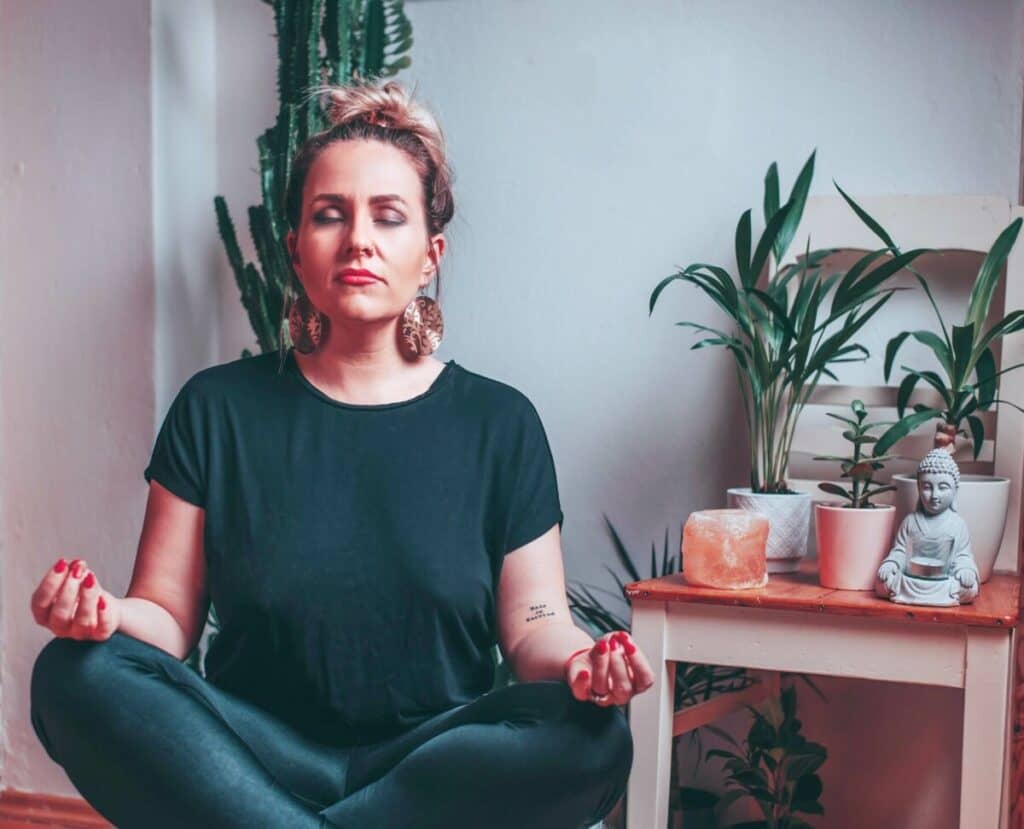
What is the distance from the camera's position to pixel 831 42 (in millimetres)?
1998

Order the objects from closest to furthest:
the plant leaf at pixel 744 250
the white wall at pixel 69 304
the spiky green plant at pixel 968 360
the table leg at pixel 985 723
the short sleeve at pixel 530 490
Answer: the table leg at pixel 985 723 → the short sleeve at pixel 530 490 → the spiky green plant at pixel 968 360 → the plant leaf at pixel 744 250 → the white wall at pixel 69 304

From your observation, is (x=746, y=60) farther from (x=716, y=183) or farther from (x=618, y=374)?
(x=618, y=374)

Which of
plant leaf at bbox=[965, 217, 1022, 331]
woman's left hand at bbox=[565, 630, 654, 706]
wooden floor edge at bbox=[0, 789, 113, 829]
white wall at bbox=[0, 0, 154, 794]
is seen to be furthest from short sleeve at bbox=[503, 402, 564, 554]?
wooden floor edge at bbox=[0, 789, 113, 829]

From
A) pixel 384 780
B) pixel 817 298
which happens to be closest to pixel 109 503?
pixel 384 780

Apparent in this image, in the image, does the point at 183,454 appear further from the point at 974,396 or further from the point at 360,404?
the point at 974,396

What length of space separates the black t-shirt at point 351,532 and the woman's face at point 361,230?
144 mm

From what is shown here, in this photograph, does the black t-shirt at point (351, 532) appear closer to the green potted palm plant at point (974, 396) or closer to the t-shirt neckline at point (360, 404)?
the t-shirt neckline at point (360, 404)

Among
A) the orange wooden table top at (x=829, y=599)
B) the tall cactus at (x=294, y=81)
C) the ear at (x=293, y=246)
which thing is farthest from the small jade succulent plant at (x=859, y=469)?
the tall cactus at (x=294, y=81)

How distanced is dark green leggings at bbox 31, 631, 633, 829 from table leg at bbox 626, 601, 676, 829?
12.7 inches

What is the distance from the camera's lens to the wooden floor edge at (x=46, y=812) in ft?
7.58

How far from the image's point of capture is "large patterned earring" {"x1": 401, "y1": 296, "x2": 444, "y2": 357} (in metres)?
1.61

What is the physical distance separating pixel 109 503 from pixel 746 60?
1459mm

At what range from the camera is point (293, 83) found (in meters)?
2.08

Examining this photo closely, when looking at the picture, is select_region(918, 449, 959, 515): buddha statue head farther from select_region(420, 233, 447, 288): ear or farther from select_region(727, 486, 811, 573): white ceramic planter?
select_region(420, 233, 447, 288): ear
